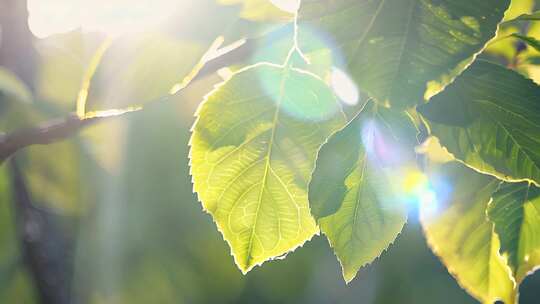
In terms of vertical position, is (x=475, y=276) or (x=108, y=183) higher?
(x=475, y=276)

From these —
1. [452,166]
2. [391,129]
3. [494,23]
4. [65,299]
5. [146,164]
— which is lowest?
[146,164]

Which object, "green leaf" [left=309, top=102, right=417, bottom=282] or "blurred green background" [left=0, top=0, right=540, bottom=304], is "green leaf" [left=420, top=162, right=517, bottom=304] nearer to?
"green leaf" [left=309, top=102, right=417, bottom=282]

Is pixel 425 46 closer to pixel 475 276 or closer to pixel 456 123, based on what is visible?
pixel 456 123

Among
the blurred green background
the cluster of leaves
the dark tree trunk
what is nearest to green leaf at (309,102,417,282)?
the cluster of leaves

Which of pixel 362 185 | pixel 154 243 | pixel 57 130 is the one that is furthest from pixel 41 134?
pixel 154 243

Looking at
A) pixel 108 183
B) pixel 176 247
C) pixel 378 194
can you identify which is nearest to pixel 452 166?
pixel 378 194

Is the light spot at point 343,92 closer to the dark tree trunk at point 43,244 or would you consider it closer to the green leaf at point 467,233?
the green leaf at point 467,233
